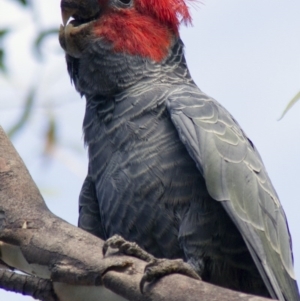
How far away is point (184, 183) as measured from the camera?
2.83 m

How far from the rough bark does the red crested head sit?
888 mm

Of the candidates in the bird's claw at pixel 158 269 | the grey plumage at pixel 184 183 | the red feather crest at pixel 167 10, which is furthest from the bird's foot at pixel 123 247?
the red feather crest at pixel 167 10

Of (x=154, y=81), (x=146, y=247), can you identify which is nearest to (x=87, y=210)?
(x=146, y=247)

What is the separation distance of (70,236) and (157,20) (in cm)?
153

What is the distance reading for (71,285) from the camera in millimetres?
2326

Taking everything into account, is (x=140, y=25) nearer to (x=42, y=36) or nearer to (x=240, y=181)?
(x=42, y=36)

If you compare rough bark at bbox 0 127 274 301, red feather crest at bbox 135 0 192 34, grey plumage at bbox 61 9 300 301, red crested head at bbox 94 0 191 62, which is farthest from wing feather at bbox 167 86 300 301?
rough bark at bbox 0 127 274 301

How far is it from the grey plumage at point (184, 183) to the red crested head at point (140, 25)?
0.09 m

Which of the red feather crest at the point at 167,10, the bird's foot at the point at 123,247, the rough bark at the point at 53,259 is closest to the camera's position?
the rough bark at the point at 53,259

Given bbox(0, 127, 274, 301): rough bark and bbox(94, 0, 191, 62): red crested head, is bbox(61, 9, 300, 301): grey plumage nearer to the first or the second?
bbox(94, 0, 191, 62): red crested head

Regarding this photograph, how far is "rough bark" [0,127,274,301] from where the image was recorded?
6.72ft

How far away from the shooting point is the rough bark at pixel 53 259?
2047 mm

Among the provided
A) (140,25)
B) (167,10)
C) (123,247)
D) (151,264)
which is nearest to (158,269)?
(151,264)

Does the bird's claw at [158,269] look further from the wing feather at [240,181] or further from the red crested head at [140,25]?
the red crested head at [140,25]
